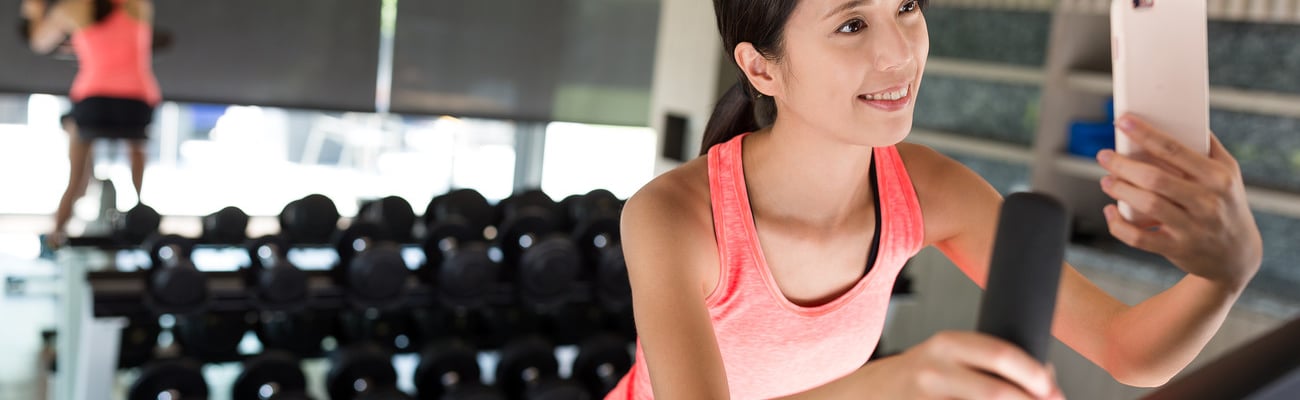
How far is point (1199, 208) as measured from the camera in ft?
2.56

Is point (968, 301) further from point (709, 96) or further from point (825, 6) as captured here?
point (825, 6)

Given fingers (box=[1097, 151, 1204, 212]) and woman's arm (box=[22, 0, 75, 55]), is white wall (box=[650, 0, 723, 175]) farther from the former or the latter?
fingers (box=[1097, 151, 1204, 212])

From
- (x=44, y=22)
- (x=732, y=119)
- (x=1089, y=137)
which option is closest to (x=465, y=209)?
(x=44, y=22)

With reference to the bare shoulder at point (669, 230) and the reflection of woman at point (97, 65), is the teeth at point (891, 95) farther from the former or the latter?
the reflection of woman at point (97, 65)

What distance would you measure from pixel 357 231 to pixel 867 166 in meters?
2.75

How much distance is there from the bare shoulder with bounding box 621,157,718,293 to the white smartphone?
1.21ft

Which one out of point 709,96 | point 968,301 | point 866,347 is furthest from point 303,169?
point 866,347

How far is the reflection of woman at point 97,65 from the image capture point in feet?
14.3

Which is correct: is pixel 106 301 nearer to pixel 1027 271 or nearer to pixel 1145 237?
pixel 1145 237

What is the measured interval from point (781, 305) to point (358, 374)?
2.24m

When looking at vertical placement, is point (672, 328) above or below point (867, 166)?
below

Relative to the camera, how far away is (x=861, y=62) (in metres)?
0.90

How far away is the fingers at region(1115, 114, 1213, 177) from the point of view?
74 cm

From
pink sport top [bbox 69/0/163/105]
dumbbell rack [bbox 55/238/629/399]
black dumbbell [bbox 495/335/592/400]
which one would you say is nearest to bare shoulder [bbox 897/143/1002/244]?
black dumbbell [bbox 495/335/592/400]
